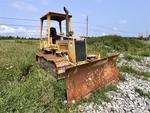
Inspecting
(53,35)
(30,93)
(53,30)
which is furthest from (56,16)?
(30,93)

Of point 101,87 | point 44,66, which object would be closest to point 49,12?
point 44,66

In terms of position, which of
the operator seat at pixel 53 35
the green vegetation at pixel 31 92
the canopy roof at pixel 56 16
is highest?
the canopy roof at pixel 56 16

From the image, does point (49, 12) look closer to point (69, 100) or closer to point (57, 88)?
point (57, 88)

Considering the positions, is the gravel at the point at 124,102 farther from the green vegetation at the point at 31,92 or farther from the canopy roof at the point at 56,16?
the canopy roof at the point at 56,16

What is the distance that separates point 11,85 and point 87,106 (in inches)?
78.4

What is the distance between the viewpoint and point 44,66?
10367 millimetres

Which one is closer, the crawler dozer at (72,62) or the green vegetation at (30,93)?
the green vegetation at (30,93)

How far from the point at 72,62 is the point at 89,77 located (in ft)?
4.78

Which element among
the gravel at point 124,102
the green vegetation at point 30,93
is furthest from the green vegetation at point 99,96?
the green vegetation at point 30,93

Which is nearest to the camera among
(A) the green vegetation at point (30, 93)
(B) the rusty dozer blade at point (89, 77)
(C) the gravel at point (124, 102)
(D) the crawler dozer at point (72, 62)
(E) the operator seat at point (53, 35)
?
(A) the green vegetation at point (30, 93)

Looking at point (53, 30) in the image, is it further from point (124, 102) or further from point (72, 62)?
point (124, 102)

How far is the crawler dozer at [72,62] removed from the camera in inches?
311

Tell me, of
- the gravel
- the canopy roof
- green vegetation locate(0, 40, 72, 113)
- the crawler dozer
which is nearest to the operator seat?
the crawler dozer

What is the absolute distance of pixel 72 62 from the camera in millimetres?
9898
